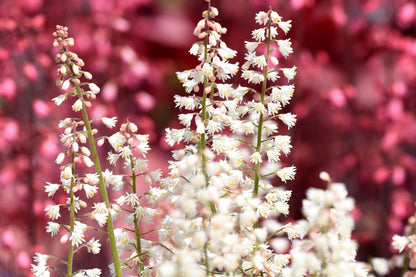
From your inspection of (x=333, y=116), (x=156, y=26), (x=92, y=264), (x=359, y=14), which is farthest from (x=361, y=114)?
(x=92, y=264)

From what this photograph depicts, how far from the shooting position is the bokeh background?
219 cm

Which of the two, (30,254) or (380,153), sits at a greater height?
(380,153)

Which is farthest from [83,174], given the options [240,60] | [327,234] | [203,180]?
[240,60]

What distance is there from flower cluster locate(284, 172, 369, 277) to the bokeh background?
1.54 metres

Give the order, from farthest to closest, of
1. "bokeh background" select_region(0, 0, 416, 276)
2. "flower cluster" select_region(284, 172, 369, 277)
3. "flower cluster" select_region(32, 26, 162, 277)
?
"bokeh background" select_region(0, 0, 416, 276), "flower cluster" select_region(32, 26, 162, 277), "flower cluster" select_region(284, 172, 369, 277)

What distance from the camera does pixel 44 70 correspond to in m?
2.30

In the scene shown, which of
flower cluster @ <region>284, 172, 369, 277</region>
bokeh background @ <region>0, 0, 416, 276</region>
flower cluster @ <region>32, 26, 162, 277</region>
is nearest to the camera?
flower cluster @ <region>284, 172, 369, 277</region>

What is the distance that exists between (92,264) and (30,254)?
0.26 meters

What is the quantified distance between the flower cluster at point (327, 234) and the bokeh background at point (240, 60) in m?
1.54

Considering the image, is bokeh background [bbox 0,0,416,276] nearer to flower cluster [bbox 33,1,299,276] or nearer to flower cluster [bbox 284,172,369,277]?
flower cluster [bbox 33,1,299,276]

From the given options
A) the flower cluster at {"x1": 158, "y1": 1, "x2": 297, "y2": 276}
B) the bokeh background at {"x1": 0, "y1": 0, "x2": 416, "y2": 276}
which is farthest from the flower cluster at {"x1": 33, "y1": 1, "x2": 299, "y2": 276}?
the bokeh background at {"x1": 0, "y1": 0, "x2": 416, "y2": 276}

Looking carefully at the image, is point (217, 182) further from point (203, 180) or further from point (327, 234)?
point (327, 234)

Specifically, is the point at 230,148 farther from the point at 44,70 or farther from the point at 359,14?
the point at 359,14

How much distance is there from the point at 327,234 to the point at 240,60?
177cm
